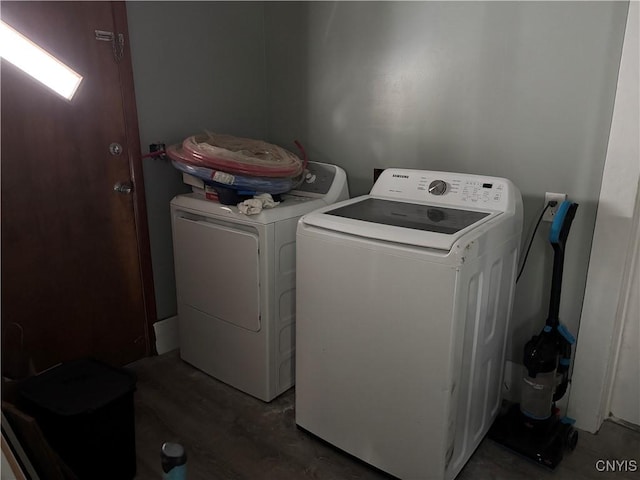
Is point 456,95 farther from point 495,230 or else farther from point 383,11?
point 495,230

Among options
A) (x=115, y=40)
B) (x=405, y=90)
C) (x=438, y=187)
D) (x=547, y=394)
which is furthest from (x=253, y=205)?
(x=547, y=394)

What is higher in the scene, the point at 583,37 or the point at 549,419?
the point at 583,37

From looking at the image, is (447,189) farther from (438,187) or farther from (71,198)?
(71,198)

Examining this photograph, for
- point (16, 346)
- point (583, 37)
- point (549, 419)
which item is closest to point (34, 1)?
point (16, 346)

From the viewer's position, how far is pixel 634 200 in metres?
1.73

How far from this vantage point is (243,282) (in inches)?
83.9

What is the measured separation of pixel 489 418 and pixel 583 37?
1.52 m

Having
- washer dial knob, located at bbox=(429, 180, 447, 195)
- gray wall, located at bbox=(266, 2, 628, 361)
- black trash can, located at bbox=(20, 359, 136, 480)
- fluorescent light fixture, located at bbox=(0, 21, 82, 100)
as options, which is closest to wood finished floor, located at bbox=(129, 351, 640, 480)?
black trash can, located at bbox=(20, 359, 136, 480)

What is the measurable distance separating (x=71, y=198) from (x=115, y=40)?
0.74 metres

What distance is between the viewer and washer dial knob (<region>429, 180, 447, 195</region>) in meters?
1.92

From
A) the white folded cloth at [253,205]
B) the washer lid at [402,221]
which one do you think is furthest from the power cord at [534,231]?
the white folded cloth at [253,205]

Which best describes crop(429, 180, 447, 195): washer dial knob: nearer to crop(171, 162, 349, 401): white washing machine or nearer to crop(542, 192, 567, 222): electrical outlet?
crop(542, 192, 567, 222): electrical outlet

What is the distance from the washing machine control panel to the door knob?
1174 mm

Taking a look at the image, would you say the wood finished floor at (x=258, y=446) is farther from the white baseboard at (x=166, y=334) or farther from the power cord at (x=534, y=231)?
the power cord at (x=534, y=231)
